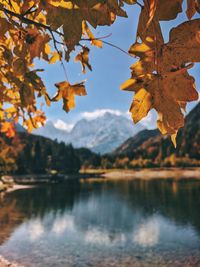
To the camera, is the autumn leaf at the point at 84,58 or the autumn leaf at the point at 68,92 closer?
the autumn leaf at the point at 68,92

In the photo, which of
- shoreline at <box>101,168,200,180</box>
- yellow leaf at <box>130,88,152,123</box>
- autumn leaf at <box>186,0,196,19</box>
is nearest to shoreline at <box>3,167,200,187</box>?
shoreline at <box>101,168,200,180</box>

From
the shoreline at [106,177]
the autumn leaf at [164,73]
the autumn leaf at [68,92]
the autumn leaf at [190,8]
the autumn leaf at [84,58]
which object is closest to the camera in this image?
the autumn leaf at [164,73]

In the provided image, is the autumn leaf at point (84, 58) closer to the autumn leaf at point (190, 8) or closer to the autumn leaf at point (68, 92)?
Answer: the autumn leaf at point (68, 92)

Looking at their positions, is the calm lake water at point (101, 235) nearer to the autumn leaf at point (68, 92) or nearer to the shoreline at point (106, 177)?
the autumn leaf at point (68, 92)

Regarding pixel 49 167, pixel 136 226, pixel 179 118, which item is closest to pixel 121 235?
pixel 136 226

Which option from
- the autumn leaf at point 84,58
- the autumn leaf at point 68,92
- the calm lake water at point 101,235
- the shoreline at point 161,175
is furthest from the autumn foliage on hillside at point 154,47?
the shoreline at point 161,175

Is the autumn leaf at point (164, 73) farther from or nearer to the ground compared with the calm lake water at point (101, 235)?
farther from the ground

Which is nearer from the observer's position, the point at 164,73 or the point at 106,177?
the point at 164,73

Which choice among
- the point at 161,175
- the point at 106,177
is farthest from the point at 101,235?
the point at 161,175

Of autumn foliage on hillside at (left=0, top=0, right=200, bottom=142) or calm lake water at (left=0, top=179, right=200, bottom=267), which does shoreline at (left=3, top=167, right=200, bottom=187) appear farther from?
autumn foliage on hillside at (left=0, top=0, right=200, bottom=142)

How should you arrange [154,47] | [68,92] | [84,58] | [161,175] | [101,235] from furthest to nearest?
[161,175] < [101,235] < [84,58] < [68,92] < [154,47]

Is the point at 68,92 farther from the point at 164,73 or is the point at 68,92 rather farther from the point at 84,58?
the point at 164,73

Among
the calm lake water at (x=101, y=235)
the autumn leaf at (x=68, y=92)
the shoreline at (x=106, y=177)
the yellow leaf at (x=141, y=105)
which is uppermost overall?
the autumn leaf at (x=68, y=92)

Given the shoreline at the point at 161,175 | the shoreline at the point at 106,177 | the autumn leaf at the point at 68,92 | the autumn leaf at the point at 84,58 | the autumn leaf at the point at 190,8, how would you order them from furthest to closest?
the shoreline at the point at 161,175, the shoreline at the point at 106,177, the autumn leaf at the point at 84,58, the autumn leaf at the point at 68,92, the autumn leaf at the point at 190,8
